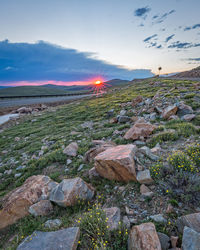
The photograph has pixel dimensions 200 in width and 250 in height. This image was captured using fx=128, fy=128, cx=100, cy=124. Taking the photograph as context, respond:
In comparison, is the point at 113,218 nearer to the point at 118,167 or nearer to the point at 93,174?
the point at 118,167

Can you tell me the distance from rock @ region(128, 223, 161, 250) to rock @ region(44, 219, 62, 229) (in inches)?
65.6

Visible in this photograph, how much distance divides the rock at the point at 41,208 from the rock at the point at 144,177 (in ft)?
8.24

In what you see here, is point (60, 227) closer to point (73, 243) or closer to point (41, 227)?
point (41, 227)

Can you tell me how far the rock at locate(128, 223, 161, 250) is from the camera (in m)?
1.94

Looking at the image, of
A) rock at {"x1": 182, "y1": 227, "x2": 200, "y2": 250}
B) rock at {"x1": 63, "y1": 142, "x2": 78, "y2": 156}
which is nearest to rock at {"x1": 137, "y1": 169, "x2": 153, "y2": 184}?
rock at {"x1": 182, "y1": 227, "x2": 200, "y2": 250}

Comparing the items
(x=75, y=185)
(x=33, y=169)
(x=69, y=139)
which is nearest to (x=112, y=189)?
(x=75, y=185)

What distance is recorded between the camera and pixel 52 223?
297cm

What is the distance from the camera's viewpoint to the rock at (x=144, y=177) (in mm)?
3250

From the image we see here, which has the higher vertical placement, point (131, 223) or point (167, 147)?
point (167, 147)

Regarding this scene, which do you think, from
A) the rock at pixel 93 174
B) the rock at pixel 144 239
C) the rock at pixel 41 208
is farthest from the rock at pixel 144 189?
the rock at pixel 41 208

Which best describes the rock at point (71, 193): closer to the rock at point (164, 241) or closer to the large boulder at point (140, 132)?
the rock at point (164, 241)

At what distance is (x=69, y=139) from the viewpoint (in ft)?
27.2

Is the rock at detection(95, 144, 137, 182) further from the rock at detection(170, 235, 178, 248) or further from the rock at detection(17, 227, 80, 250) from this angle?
the rock at detection(17, 227, 80, 250)

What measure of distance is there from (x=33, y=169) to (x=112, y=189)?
4.09 m
